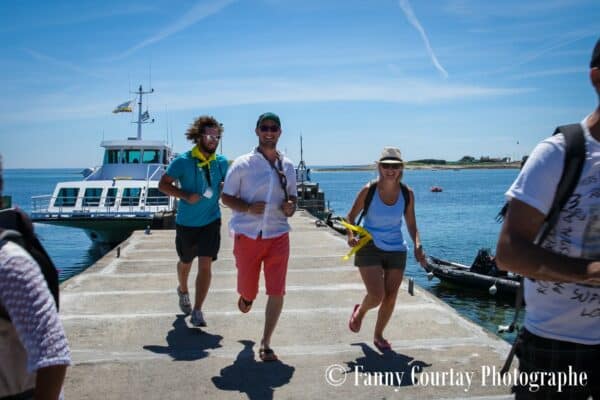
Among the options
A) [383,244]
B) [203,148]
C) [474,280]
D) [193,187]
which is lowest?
[474,280]

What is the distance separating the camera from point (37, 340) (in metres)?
1.65

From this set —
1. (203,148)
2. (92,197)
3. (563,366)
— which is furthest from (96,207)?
(563,366)

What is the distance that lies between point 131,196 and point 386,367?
1853cm

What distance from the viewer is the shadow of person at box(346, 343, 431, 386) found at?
433 centimetres

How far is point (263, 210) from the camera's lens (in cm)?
479

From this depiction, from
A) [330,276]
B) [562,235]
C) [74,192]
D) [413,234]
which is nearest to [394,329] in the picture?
[413,234]

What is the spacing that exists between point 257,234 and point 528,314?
290 centimetres

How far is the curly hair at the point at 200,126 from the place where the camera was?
5922 mm

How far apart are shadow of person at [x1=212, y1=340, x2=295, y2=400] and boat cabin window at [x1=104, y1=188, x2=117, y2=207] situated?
1788 cm

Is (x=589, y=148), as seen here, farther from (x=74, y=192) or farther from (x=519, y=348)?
(x=74, y=192)

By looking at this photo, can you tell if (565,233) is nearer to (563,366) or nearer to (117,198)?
(563,366)

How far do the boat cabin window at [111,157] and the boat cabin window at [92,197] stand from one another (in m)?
3.09

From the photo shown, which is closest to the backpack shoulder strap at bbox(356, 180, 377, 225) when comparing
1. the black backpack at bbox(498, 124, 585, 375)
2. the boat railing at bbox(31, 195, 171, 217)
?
the black backpack at bbox(498, 124, 585, 375)

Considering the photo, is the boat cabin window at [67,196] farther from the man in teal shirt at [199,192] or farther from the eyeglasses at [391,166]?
the eyeglasses at [391,166]
